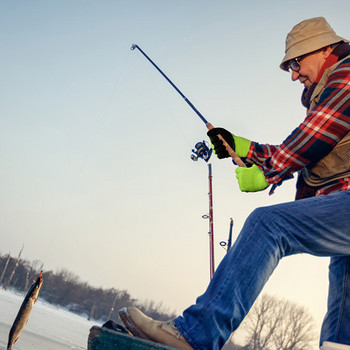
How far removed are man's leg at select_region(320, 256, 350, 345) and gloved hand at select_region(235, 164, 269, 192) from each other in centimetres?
66

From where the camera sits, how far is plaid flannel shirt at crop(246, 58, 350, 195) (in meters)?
1.62

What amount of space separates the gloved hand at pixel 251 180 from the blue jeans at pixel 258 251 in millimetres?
513

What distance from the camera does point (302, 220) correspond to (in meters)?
1.48

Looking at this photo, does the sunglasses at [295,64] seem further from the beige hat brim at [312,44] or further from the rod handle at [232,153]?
the rod handle at [232,153]

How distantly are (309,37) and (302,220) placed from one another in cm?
124

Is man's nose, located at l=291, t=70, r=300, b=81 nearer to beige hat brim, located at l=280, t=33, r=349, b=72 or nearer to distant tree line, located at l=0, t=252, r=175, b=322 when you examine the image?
beige hat brim, located at l=280, t=33, r=349, b=72

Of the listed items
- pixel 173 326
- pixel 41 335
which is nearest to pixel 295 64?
pixel 173 326

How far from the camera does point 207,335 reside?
1.31 meters

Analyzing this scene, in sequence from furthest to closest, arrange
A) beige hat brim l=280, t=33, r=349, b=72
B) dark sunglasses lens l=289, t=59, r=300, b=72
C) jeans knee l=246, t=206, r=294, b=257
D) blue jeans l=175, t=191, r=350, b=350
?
dark sunglasses lens l=289, t=59, r=300, b=72
beige hat brim l=280, t=33, r=349, b=72
jeans knee l=246, t=206, r=294, b=257
blue jeans l=175, t=191, r=350, b=350

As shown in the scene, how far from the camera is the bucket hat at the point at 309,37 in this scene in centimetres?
202

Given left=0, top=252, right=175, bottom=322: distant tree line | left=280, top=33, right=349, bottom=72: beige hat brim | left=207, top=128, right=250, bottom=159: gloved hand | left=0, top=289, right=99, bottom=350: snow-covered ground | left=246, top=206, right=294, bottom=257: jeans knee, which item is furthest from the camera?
left=0, top=252, right=175, bottom=322: distant tree line

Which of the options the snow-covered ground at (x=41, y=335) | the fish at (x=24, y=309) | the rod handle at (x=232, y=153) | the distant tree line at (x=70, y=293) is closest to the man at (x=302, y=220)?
the rod handle at (x=232, y=153)

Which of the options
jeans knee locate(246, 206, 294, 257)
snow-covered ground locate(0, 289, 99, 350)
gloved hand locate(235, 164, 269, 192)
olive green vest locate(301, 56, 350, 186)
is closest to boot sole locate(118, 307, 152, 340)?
jeans knee locate(246, 206, 294, 257)

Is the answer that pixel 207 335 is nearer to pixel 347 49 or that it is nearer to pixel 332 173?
pixel 332 173
